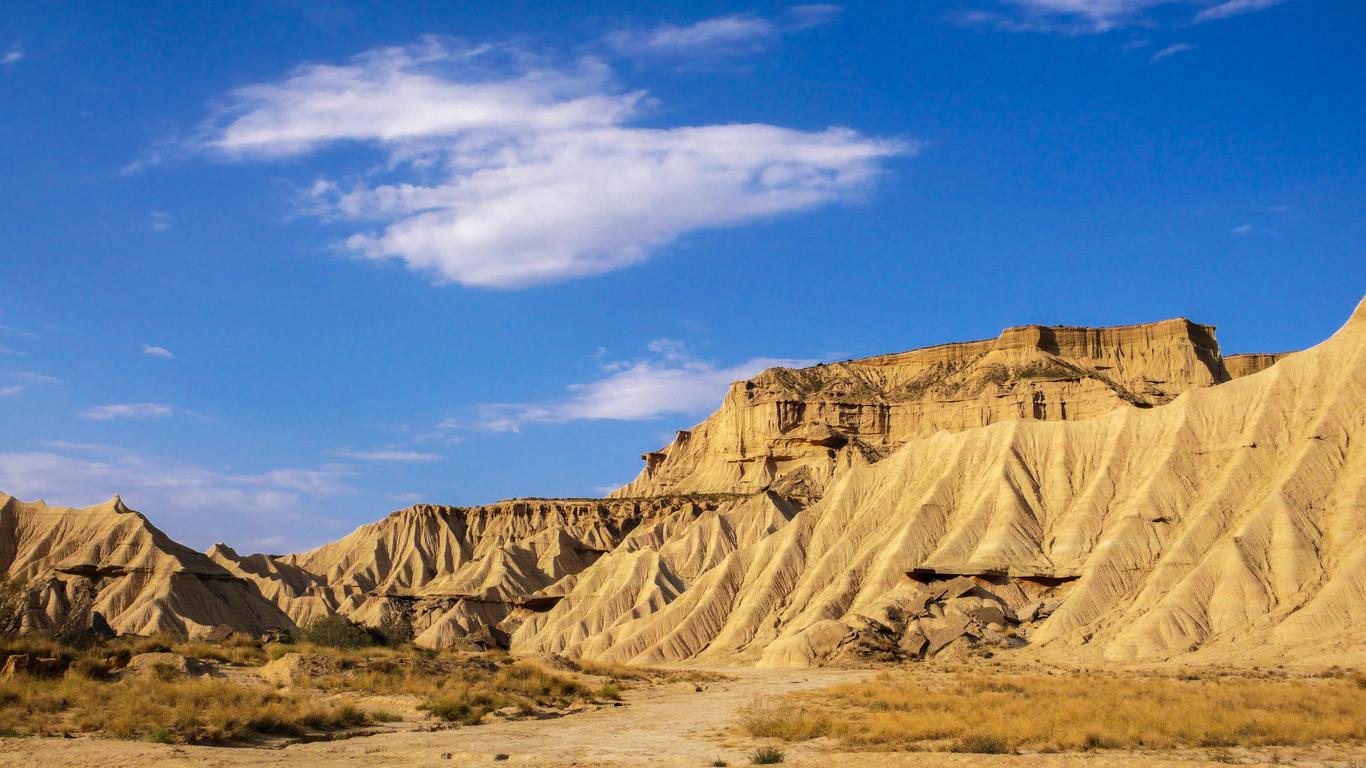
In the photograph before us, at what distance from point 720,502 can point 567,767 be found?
97685 mm

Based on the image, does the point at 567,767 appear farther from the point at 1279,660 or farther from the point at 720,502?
the point at 720,502

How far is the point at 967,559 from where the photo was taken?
6050 cm

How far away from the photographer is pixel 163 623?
80188 millimetres

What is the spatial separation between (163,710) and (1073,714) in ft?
59.2

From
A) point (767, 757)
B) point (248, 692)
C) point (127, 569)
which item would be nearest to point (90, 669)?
point (248, 692)

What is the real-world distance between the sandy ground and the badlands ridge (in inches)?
923

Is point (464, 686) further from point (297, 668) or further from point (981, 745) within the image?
point (981, 745)

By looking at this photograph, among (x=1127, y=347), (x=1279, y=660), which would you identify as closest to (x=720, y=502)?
(x=1127, y=347)

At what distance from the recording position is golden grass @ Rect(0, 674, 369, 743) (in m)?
22.9

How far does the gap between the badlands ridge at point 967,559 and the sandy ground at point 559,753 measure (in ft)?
76.9

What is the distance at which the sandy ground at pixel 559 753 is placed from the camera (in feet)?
66.7

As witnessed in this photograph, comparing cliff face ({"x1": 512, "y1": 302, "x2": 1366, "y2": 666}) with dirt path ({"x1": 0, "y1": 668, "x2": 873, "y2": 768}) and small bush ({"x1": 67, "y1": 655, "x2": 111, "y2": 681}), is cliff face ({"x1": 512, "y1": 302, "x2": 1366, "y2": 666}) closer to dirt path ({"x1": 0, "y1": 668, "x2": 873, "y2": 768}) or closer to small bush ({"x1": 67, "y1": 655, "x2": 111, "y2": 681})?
dirt path ({"x1": 0, "y1": 668, "x2": 873, "y2": 768})

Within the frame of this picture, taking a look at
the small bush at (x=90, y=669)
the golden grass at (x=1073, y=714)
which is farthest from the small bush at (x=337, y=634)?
the golden grass at (x=1073, y=714)

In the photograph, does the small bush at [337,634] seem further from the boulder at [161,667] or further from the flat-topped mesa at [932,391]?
the flat-topped mesa at [932,391]
